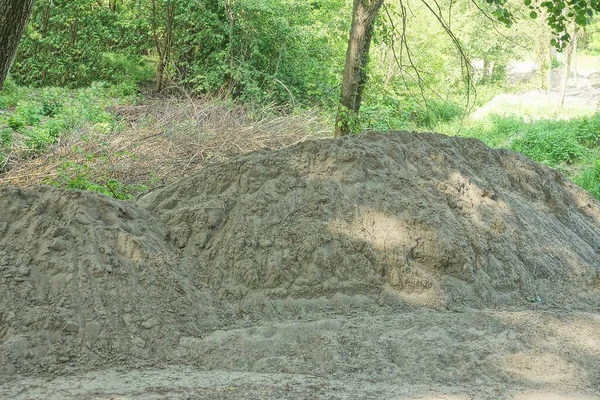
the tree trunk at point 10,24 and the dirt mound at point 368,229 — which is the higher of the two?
the tree trunk at point 10,24

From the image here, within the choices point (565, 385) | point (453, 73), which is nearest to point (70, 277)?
point (565, 385)

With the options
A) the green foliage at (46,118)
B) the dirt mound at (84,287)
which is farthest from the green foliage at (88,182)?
the dirt mound at (84,287)

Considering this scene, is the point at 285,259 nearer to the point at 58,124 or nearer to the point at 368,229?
the point at 368,229

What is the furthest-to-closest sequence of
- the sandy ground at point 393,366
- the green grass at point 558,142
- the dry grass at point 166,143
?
the green grass at point 558,142 < the dry grass at point 166,143 < the sandy ground at point 393,366

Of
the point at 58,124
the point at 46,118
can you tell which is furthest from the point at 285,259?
the point at 46,118

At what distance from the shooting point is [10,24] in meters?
4.93

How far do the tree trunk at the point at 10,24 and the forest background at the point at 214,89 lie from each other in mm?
2690

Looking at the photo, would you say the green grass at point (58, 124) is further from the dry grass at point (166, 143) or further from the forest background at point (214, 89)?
the dry grass at point (166, 143)

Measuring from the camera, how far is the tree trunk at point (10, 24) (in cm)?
486

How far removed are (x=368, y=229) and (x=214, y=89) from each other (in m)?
10.9

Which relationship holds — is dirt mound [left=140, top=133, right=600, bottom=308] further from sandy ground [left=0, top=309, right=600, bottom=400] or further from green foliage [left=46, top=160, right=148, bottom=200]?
green foliage [left=46, top=160, right=148, bottom=200]

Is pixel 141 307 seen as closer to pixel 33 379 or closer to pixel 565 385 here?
pixel 33 379

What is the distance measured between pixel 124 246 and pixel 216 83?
11333 millimetres

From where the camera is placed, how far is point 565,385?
159 inches
